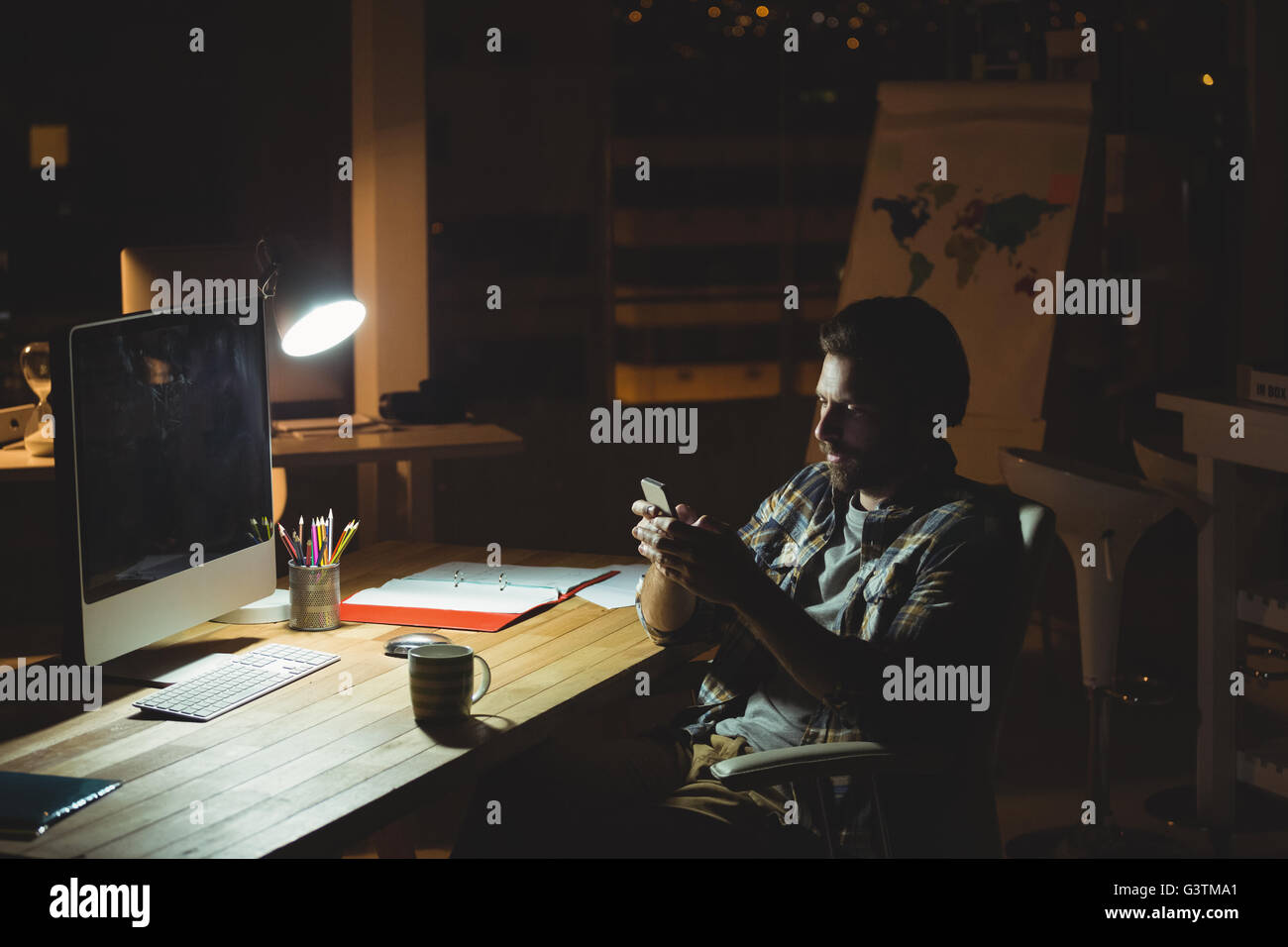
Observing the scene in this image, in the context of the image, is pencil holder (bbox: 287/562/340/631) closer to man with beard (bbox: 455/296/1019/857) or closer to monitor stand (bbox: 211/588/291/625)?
monitor stand (bbox: 211/588/291/625)

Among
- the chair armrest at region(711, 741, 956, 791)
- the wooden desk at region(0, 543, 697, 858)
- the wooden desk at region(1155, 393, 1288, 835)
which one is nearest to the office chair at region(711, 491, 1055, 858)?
the chair armrest at region(711, 741, 956, 791)

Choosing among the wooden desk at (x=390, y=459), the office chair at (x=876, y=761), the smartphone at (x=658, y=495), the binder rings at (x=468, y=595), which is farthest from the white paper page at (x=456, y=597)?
the wooden desk at (x=390, y=459)

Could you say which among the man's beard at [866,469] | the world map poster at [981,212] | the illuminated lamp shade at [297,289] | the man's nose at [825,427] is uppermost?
the world map poster at [981,212]

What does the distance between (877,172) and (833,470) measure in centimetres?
244

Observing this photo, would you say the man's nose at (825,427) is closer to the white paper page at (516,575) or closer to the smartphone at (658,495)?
the smartphone at (658,495)

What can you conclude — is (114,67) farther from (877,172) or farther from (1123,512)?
(1123,512)

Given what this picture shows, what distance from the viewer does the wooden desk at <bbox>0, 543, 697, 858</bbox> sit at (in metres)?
1.44

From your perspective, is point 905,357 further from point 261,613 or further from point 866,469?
point 261,613

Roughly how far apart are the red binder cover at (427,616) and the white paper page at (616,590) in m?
0.12

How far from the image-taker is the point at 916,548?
6.22ft

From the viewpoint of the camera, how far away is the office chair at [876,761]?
1699 millimetres
